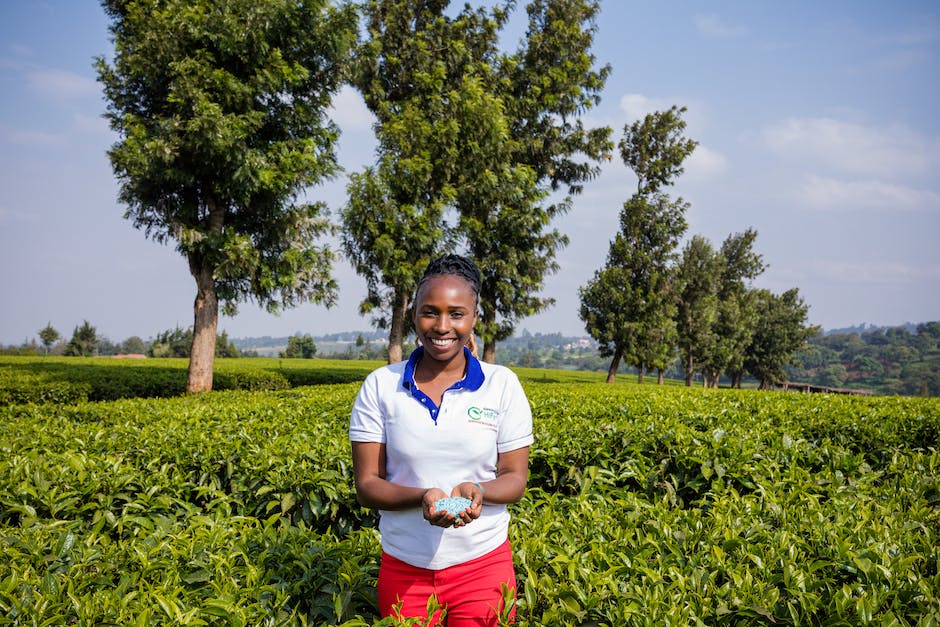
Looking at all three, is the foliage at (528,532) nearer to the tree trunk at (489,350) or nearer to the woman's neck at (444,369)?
the woman's neck at (444,369)

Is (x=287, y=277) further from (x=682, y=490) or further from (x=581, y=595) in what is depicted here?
(x=581, y=595)

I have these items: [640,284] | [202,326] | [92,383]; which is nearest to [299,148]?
[202,326]

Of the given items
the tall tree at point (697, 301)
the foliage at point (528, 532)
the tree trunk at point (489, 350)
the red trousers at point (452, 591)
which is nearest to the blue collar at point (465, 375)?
the red trousers at point (452, 591)

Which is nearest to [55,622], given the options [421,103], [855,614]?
[855,614]

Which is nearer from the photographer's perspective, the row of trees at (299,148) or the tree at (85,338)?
the row of trees at (299,148)

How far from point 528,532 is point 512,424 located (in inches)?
49.7

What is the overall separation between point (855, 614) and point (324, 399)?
684 centimetres

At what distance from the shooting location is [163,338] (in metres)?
64.1

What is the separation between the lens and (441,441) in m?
1.90

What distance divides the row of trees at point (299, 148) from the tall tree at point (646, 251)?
7.74 meters

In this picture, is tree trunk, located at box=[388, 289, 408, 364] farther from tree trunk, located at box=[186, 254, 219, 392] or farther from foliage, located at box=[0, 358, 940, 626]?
foliage, located at box=[0, 358, 940, 626]

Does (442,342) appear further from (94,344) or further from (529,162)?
(94,344)

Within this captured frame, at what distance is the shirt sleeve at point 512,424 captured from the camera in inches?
78.2

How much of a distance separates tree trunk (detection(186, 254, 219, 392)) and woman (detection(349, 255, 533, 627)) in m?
12.4
